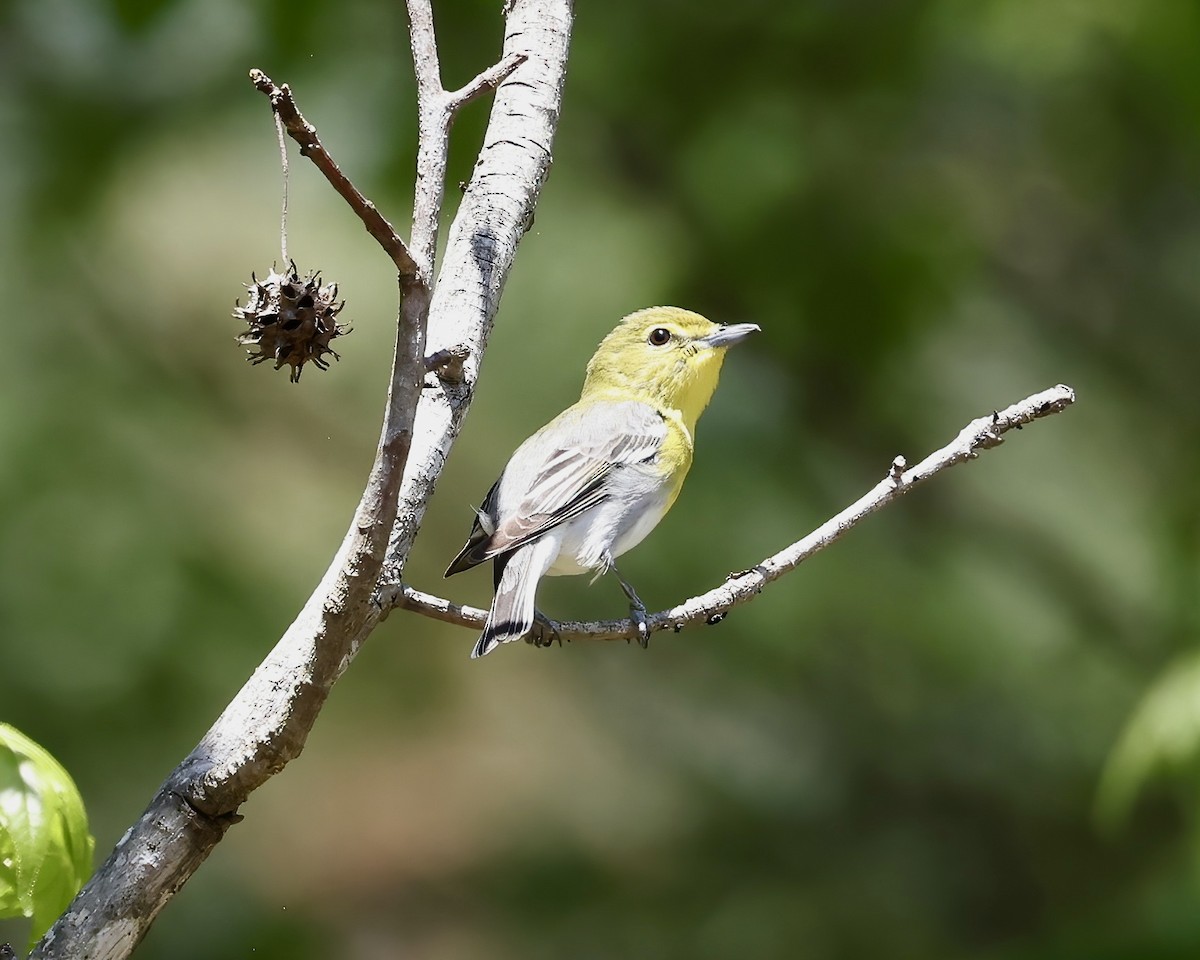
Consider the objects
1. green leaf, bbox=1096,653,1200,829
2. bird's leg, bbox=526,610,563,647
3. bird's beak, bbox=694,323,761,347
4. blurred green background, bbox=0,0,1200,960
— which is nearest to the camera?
bird's leg, bbox=526,610,563,647

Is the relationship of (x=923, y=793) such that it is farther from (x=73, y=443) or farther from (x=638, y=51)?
(x=73, y=443)

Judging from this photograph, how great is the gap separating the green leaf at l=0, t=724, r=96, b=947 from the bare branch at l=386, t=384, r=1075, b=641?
2.44ft

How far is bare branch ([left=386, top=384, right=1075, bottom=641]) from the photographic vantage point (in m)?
2.60

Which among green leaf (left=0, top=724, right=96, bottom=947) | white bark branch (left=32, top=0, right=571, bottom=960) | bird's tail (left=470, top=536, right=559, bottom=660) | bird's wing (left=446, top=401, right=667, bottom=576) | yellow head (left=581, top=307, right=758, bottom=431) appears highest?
yellow head (left=581, top=307, right=758, bottom=431)

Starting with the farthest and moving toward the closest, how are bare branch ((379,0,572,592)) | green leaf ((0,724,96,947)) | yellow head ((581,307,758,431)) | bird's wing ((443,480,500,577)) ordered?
1. yellow head ((581,307,758,431))
2. bird's wing ((443,480,500,577))
3. bare branch ((379,0,572,592))
4. green leaf ((0,724,96,947))

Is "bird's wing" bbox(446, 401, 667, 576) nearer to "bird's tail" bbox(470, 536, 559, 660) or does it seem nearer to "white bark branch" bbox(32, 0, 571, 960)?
"bird's tail" bbox(470, 536, 559, 660)

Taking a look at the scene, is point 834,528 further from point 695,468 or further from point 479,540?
point 695,468

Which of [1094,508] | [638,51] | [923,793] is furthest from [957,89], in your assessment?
[923,793]

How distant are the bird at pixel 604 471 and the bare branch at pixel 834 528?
95 millimetres

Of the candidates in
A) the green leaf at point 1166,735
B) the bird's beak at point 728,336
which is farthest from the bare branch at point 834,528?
the bird's beak at point 728,336

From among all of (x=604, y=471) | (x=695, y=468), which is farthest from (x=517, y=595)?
(x=695, y=468)

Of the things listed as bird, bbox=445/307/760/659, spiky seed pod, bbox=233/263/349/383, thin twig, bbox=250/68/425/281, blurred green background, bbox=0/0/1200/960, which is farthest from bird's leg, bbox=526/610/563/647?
blurred green background, bbox=0/0/1200/960

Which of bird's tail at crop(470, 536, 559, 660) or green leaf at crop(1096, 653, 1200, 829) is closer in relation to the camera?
bird's tail at crop(470, 536, 559, 660)

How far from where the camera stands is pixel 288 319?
1969mm
